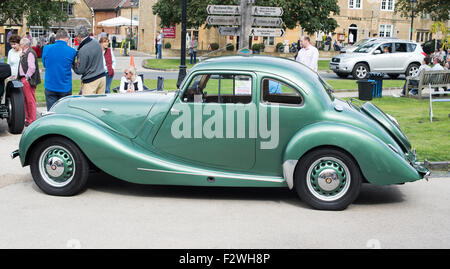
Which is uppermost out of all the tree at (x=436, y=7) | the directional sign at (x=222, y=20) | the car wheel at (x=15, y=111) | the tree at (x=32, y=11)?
the tree at (x=436, y=7)

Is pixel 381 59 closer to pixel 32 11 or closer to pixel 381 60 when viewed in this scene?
pixel 381 60

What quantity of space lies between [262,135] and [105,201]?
2.01 m

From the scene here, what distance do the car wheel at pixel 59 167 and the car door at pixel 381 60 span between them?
74.3ft

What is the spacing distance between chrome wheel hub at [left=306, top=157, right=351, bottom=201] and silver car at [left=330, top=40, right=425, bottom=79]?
2162 centimetres

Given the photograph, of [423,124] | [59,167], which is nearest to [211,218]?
[59,167]

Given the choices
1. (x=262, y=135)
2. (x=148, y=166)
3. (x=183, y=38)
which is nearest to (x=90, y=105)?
(x=148, y=166)

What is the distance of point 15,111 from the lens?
→ 10953 millimetres

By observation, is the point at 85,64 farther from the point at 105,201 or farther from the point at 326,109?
the point at 326,109

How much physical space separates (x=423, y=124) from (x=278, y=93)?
22.8 ft

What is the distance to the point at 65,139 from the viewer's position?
22.9 ft

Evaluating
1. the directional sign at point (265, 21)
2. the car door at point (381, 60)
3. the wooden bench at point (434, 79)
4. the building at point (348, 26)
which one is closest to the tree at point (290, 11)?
the car door at point (381, 60)

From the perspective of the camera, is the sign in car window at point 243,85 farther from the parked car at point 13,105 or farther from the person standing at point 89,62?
the parked car at point 13,105

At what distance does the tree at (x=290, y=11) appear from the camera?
38875mm

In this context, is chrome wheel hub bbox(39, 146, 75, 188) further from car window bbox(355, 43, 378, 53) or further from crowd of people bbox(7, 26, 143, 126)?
car window bbox(355, 43, 378, 53)
